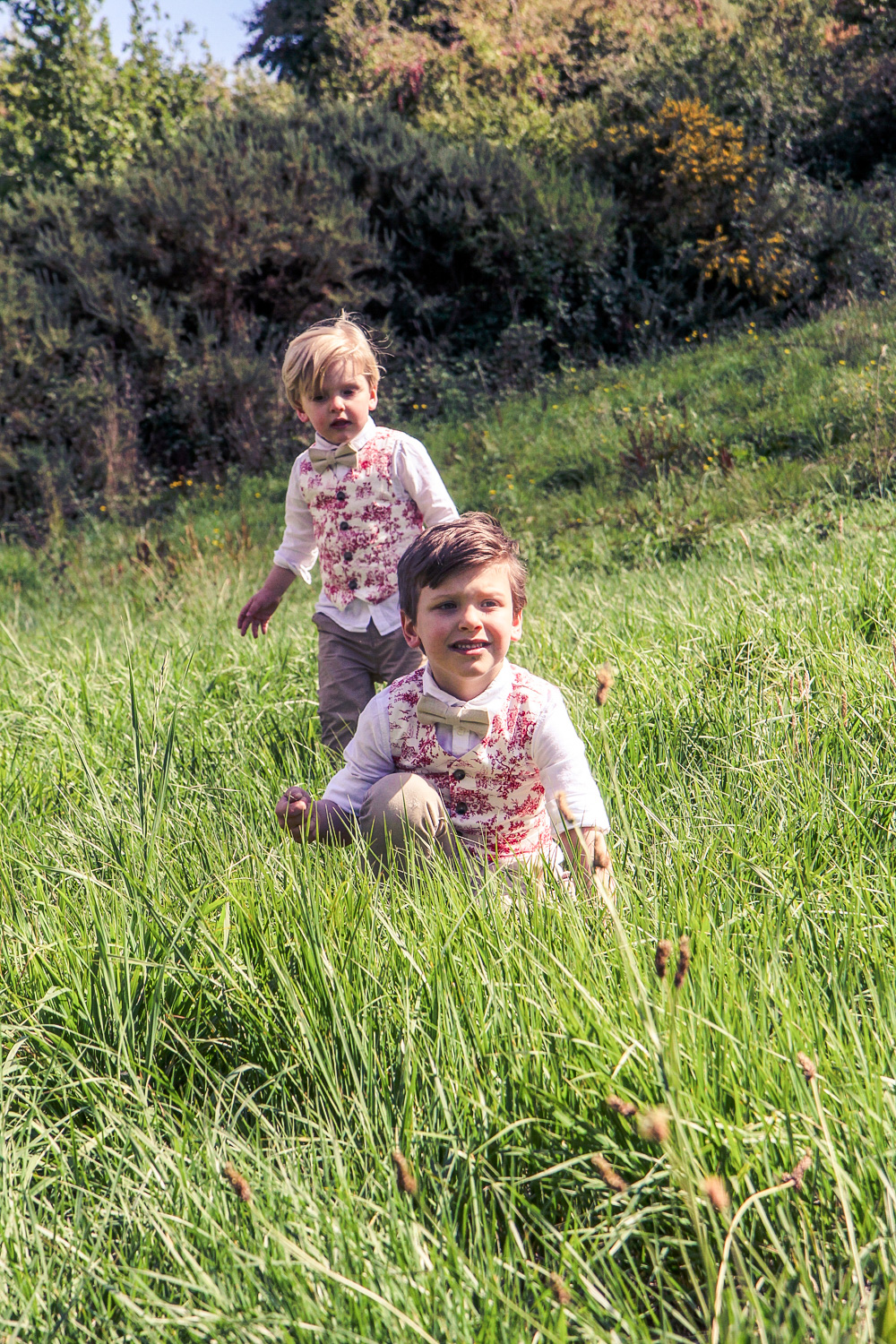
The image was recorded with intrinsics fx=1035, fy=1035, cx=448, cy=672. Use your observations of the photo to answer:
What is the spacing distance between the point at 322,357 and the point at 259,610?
867mm

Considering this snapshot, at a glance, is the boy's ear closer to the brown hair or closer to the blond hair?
the brown hair

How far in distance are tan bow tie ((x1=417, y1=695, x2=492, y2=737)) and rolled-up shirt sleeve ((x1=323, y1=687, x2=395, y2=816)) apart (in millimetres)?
125

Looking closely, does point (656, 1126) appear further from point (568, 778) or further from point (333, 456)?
point (333, 456)

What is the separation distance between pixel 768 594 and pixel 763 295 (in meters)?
8.99

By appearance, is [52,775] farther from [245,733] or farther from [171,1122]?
[171,1122]

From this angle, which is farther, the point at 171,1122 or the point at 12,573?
the point at 12,573

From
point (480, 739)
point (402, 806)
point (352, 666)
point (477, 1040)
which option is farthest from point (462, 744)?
point (352, 666)

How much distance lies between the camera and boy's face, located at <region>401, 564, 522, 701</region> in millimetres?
2301

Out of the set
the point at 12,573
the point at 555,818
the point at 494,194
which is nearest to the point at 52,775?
the point at 555,818

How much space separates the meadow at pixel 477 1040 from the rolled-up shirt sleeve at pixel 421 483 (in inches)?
26.1

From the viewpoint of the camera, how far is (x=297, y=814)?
2.31 metres

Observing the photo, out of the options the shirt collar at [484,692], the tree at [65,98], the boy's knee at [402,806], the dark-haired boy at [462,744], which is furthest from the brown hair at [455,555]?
the tree at [65,98]

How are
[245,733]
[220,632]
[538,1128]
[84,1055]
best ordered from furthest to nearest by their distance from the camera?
[220,632]
[245,733]
[84,1055]
[538,1128]

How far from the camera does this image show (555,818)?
2262mm
